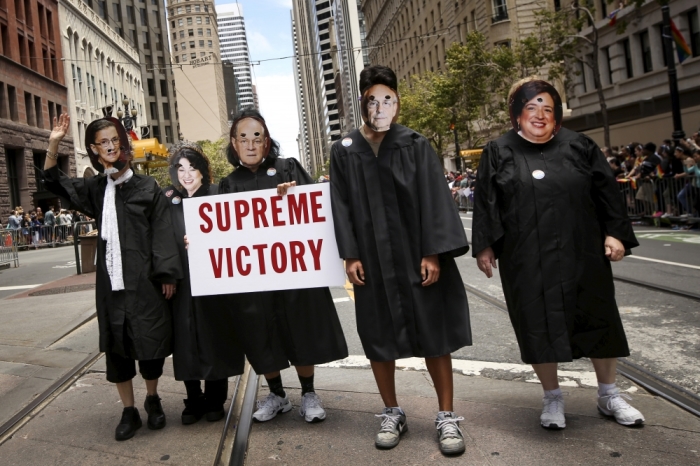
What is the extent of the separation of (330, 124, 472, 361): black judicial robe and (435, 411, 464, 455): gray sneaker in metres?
0.37

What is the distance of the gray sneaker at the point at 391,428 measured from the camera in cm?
A: 401

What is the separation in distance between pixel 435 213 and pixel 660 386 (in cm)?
221

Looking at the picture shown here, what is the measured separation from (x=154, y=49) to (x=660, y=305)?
102 metres

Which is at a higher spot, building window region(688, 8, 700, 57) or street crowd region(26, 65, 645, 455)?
building window region(688, 8, 700, 57)

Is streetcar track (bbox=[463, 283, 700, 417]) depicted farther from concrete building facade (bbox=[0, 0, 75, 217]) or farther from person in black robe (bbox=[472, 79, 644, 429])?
concrete building facade (bbox=[0, 0, 75, 217])

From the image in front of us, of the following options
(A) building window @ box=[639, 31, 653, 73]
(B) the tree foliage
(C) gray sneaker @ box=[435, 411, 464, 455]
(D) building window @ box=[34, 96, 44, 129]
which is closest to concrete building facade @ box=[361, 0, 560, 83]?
(B) the tree foliage

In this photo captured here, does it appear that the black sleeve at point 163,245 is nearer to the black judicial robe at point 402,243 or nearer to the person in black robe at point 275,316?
the person in black robe at point 275,316

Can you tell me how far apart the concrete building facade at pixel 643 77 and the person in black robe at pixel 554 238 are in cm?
2635

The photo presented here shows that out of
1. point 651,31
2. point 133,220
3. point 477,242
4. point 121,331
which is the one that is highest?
→ point 651,31

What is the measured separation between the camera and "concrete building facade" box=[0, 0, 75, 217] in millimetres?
37094

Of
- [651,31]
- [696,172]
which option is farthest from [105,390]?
[651,31]

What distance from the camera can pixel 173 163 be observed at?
16.1ft

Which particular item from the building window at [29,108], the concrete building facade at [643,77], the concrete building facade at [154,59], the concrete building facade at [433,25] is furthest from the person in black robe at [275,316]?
the concrete building facade at [154,59]

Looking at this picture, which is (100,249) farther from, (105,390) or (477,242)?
(477,242)
